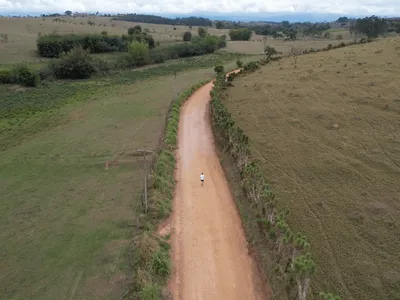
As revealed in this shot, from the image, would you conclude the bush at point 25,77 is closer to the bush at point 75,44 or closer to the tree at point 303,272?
the bush at point 75,44

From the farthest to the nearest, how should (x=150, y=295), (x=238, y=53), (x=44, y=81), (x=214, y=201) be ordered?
(x=238, y=53), (x=44, y=81), (x=214, y=201), (x=150, y=295)

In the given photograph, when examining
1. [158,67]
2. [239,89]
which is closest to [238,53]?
[158,67]

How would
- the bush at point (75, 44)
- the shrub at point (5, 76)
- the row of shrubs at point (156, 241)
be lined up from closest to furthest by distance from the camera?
the row of shrubs at point (156, 241) < the shrub at point (5, 76) < the bush at point (75, 44)

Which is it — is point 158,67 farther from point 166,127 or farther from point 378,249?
point 378,249

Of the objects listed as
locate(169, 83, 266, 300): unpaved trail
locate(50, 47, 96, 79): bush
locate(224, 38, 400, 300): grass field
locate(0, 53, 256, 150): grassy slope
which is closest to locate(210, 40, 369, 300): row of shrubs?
locate(169, 83, 266, 300): unpaved trail

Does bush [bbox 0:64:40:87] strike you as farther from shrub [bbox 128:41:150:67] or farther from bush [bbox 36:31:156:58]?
shrub [bbox 128:41:150:67]

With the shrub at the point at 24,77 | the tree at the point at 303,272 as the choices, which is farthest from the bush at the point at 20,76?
the tree at the point at 303,272
